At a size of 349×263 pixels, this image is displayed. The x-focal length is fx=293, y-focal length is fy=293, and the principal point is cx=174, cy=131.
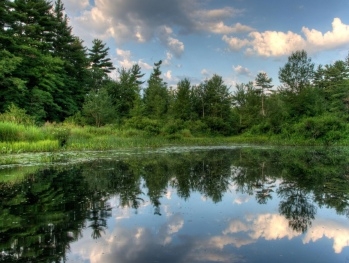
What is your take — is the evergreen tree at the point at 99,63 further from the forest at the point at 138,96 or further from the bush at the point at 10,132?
the bush at the point at 10,132

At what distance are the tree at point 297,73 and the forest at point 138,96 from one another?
0.14 meters

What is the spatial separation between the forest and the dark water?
2065cm

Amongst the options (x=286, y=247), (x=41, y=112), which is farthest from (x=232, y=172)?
(x=41, y=112)

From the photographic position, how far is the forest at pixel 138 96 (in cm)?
3316

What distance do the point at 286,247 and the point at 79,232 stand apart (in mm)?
3766

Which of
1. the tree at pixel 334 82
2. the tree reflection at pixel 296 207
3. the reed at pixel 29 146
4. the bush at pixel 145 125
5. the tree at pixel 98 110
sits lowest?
the tree reflection at pixel 296 207

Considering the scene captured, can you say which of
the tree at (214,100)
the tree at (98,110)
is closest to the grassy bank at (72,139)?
the tree at (98,110)

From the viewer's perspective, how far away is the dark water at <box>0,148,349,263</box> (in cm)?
477

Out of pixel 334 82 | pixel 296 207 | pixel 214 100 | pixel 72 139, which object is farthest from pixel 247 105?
pixel 296 207

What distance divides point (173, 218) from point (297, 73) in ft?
145

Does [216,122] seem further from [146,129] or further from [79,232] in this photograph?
[79,232]

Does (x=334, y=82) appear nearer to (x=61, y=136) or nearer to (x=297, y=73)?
(x=297, y=73)

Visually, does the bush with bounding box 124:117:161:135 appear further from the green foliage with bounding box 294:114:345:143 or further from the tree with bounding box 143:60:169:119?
the green foliage with bounding box 294:114:345:143

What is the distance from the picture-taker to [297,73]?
148ft
